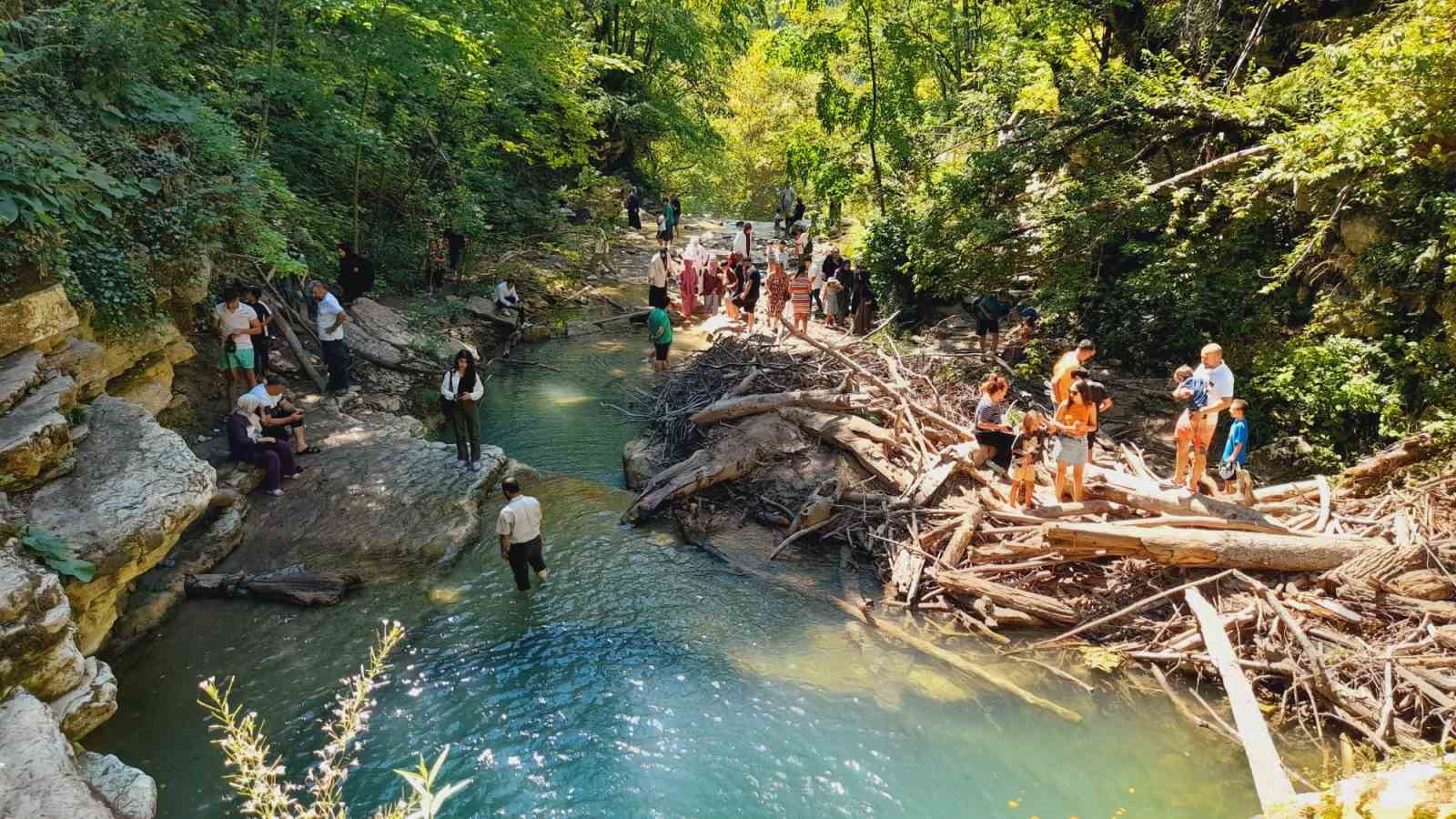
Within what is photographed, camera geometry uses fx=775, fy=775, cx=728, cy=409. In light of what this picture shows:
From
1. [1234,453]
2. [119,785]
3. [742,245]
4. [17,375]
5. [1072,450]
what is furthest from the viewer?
[742,245]

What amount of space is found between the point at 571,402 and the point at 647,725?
8447mm

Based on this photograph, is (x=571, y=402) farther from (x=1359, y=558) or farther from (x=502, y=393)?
(x=1359, y=558)

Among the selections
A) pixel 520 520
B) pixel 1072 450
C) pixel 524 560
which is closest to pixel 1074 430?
pixel 1072 450

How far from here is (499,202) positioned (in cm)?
2108

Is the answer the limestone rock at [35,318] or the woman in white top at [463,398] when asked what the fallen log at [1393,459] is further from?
the limestone rock at [35,318]

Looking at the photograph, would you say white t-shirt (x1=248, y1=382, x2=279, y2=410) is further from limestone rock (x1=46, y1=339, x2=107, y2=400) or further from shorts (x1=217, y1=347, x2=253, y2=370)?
limestone rock (x1=46, y1=339, x2=107, y2=400)

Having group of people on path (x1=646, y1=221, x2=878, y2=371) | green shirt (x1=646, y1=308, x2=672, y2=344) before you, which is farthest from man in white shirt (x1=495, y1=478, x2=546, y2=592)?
green shirt (x1=646, y1=308, x2=672, y2=344)

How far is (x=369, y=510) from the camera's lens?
943 cm

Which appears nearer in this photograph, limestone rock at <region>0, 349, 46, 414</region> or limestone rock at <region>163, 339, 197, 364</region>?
limestone rock at <region>0, 349, 46, 414</region>

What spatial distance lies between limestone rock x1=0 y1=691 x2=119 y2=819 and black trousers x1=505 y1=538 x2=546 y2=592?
157 inches

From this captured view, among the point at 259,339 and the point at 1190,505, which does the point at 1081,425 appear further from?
Answer: the point at 259,339

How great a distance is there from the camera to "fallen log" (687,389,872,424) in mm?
11477

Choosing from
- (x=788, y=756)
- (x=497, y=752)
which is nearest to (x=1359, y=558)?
(x=788, y=756)

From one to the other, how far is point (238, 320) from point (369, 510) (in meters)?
3.08
